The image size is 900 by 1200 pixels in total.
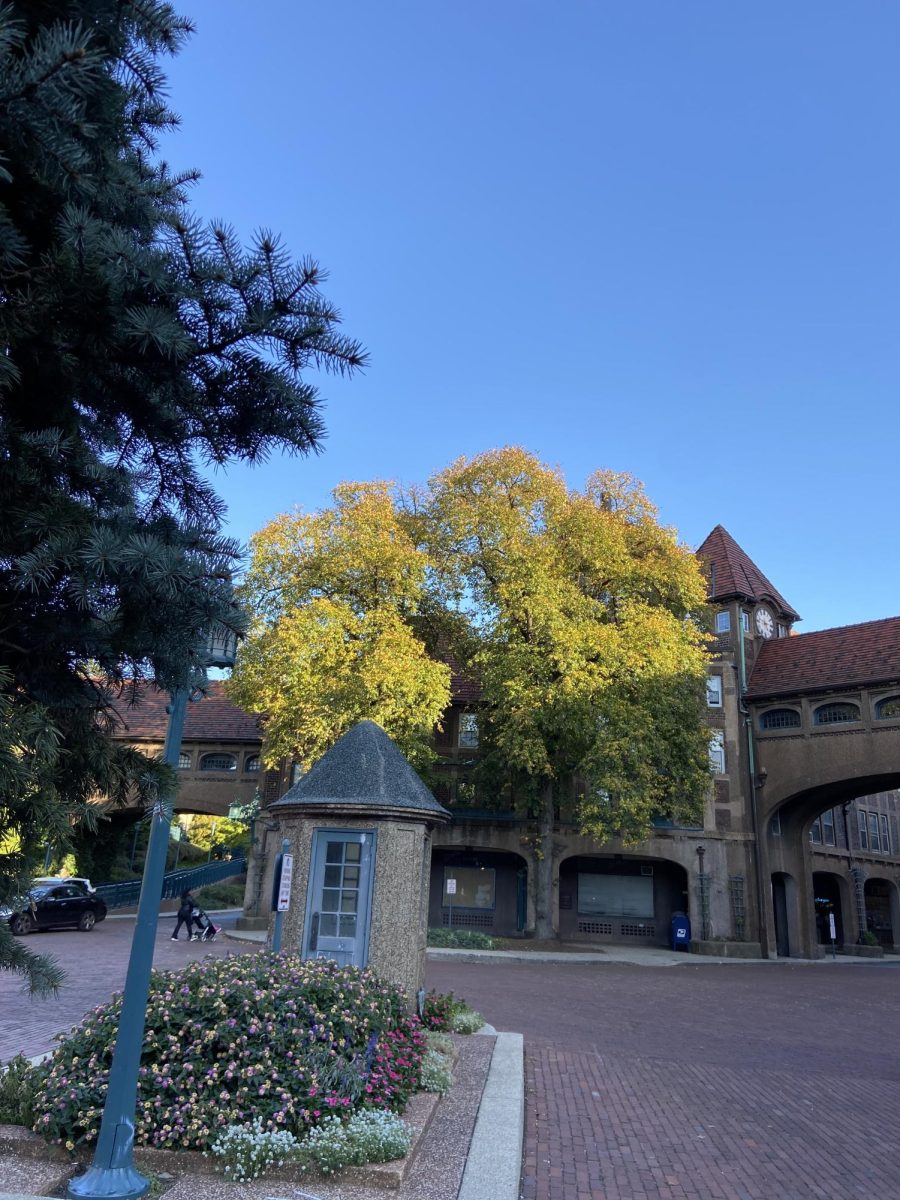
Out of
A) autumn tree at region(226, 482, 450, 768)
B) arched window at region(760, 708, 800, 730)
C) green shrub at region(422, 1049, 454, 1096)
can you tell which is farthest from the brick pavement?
arched window at region(760, 708, 800, 730)

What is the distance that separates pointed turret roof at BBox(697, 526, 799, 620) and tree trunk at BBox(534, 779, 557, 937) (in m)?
12.0

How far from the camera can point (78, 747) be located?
3.56m

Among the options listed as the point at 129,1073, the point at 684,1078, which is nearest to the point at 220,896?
the point at 684,1078

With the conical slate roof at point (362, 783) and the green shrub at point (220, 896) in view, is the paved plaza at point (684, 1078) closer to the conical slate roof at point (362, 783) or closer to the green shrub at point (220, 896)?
the conical slate roof at point (362, 783)

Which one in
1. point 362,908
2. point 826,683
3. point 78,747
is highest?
point 826,683

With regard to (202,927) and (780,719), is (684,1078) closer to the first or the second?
(202,927)

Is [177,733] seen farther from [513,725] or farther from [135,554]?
[513,725]

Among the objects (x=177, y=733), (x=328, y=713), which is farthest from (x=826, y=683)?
(x=177, y=733)

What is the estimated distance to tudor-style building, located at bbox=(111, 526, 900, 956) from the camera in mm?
30156

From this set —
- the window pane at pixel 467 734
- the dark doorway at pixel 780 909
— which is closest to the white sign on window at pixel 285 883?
the window pane at pixel 467 734

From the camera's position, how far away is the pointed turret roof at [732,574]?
34.3m

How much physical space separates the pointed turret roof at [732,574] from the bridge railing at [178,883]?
24.0 m

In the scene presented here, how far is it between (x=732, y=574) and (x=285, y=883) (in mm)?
28296

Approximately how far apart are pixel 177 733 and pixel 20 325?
2.93 m
